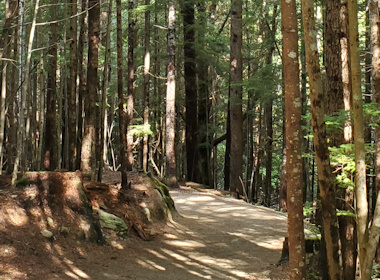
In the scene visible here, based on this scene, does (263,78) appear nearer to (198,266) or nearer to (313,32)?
(198,266)

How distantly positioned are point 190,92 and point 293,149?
57.4 ft

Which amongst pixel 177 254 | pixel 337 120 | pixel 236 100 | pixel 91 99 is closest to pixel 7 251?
pixel 177 254

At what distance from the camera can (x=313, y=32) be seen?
6035 millimetres

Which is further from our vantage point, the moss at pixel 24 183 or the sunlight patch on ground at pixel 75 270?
the moss at pixel 24 183

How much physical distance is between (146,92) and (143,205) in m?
9.68

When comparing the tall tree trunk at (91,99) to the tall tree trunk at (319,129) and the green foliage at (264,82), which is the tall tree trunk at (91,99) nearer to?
the tall tree trunk at (319,129)

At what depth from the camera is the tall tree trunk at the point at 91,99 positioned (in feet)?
37.4

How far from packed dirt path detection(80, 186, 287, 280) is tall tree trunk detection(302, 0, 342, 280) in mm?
2825

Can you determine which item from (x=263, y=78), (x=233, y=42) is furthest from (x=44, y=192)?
(x=233, y=42)

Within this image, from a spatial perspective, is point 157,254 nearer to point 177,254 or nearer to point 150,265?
point 177,254

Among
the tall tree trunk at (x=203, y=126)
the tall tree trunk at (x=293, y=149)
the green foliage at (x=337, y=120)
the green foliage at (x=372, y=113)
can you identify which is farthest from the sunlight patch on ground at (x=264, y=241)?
the tall tree trunk at (x=203, y=126)

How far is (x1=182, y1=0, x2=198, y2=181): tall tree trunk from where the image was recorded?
21906 mm

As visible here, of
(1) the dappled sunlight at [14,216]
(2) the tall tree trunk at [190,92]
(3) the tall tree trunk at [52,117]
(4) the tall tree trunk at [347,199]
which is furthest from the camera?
(2) the tall tree trunk at [190,92]

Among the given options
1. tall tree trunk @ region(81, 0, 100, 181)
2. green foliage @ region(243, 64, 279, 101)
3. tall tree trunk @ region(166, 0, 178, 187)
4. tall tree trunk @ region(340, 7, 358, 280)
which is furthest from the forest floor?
green foliage @ region(243, 64, 279, 101)
